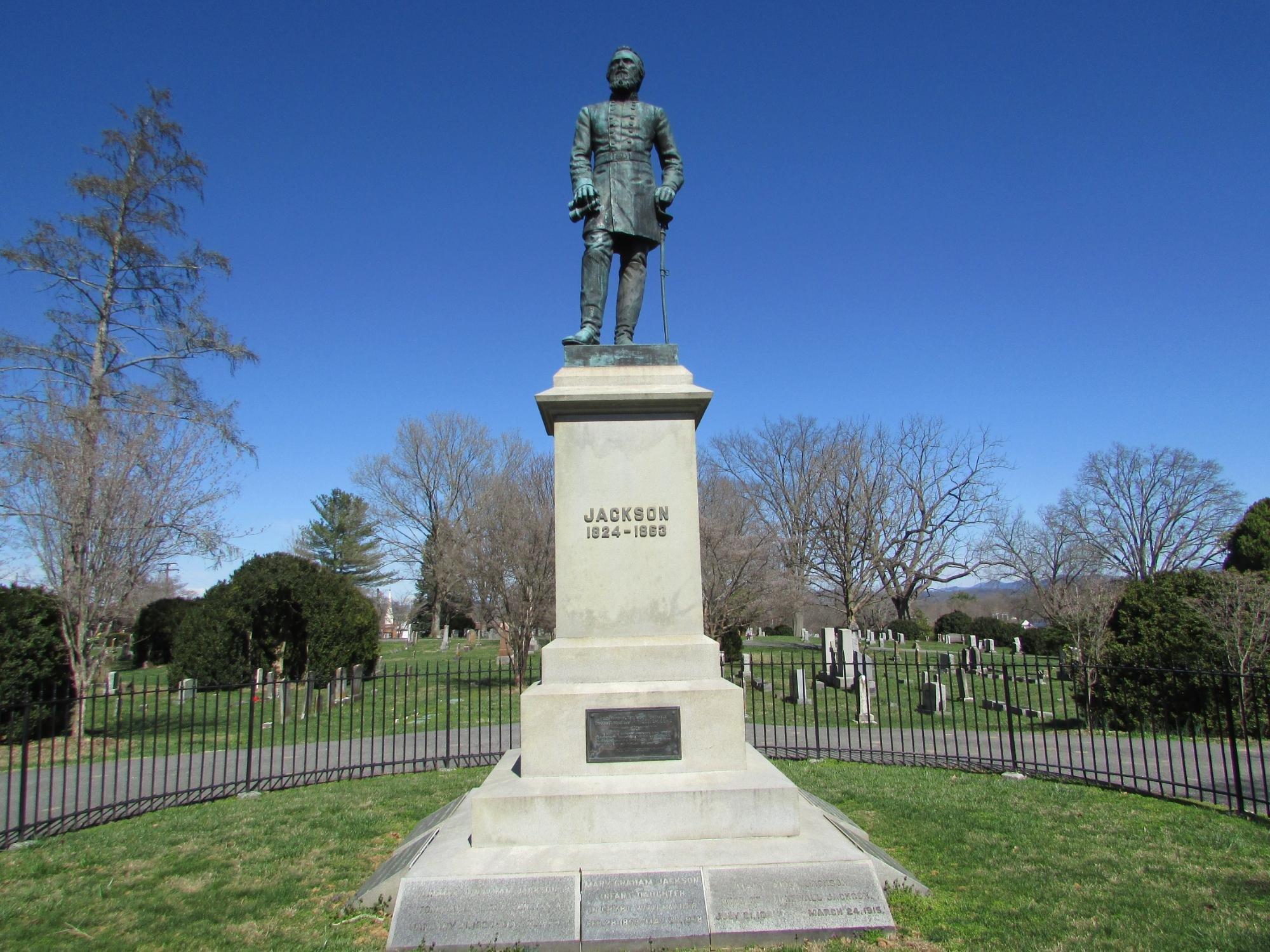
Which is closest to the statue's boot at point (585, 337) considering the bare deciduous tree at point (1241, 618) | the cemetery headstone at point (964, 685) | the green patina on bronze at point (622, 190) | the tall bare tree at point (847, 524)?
the green patina on bronze at point (622, 190)

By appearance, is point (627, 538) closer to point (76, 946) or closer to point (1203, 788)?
point (76, 946)

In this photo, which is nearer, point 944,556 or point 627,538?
point 627,538

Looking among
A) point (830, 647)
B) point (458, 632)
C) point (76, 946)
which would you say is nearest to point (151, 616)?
point (458, 632)

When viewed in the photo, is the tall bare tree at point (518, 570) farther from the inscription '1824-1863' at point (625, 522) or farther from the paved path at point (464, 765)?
the inscription '1824-1863' at point (625, 522)

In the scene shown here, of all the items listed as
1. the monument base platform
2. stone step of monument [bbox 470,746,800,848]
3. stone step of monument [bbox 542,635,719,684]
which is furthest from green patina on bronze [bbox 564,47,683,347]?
the monument base platform

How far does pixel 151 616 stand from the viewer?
120 ft

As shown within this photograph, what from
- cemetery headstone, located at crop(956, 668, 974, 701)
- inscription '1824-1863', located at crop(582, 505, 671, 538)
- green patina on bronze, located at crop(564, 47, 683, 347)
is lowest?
cemetery headstone, located at crop(956, 668, 974, 701)

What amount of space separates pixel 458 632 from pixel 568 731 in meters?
52.0

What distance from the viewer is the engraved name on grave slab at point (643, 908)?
164 inches

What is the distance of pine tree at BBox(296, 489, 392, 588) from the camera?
53531 mm

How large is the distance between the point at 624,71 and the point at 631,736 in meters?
5.48

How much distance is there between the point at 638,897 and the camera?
433 cm

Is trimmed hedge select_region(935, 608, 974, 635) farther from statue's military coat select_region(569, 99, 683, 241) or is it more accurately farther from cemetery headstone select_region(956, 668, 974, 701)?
statue's military coat select_region(569, 99, 683, 241)

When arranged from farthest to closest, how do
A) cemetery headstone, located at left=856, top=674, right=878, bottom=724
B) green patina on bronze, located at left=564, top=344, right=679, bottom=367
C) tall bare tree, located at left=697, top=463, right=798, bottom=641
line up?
tall bare tree, located at left=697, top=463, right=798, bottom=641 → cemetery headstone, located at left=856, top=674, right=878, bottom=724 → green patina on bronze, located at left=564, top=344, right=679, bottom=367
